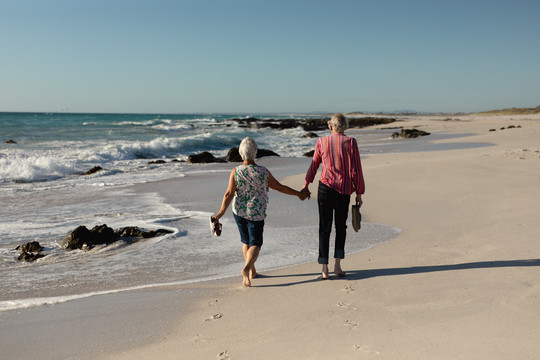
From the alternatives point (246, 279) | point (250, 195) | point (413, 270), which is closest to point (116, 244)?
point (246, 279)

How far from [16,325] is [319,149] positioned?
3074 millimetres

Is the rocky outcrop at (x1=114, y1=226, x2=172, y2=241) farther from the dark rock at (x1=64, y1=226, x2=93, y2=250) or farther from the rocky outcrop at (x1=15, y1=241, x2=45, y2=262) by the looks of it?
the rocky outcrop at (x1=15, y1=241, x2=45, y2=262)

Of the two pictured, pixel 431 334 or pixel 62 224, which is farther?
pixel 62 224

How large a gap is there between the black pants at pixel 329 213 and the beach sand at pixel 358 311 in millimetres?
302

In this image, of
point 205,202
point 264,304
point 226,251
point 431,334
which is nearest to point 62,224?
point 205,202

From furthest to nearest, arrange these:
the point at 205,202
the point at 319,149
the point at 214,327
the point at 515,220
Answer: the point at 205,202 < the point at 515,220 < the point at 319,149 < the point at 214,327

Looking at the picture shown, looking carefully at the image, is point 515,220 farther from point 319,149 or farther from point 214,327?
point 214,327

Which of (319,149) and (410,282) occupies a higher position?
(319,149)

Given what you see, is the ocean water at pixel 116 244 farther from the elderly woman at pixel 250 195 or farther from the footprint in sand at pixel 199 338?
the footprint in sand at pixel 199 338

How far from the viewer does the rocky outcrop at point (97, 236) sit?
5.83 m

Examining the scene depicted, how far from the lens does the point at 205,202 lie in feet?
29.5

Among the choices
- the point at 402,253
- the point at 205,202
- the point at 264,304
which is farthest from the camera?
the point at 205,202

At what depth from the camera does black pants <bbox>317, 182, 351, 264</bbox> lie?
14.6ft

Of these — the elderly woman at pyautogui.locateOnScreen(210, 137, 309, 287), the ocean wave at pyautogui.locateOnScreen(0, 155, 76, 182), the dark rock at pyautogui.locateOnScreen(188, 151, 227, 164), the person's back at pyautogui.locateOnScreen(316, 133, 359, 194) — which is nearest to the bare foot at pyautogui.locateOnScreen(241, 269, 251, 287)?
the elderly woman at pyautogui.locateOnScreen(210, 137, 309, 287)
